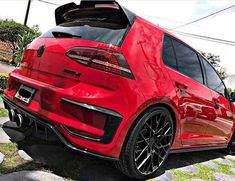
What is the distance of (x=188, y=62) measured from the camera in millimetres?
3863

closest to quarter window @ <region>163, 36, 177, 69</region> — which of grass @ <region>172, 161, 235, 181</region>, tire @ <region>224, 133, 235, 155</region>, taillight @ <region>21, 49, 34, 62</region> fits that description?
grass @ <region>172, 161, 235, 181</region>

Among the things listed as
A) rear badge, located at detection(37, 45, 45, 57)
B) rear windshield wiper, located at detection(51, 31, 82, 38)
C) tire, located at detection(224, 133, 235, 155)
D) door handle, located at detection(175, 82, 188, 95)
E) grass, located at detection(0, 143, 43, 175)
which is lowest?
tire, located at detection(224, 133, 235, 155)

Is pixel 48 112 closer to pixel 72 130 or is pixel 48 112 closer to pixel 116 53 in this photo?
pixel 72 130

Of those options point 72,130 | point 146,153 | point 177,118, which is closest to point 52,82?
point 72,130

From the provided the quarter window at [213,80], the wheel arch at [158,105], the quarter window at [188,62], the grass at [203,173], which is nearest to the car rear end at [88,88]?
the wheel arch at [158,105]

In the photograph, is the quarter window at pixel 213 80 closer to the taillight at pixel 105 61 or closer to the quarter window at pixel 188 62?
the quarter window at pixel 188 62

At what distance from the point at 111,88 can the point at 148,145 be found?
0.80 m

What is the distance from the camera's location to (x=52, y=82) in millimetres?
2961

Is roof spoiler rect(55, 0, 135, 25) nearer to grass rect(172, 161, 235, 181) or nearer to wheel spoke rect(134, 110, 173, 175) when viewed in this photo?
wheel spoke rect(134, 110, 173, 175)

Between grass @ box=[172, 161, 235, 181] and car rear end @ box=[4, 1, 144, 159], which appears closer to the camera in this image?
car rear end @ box=[4, 1, 144, 159]

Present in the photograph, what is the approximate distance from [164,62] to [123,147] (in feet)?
Answer: 3.28

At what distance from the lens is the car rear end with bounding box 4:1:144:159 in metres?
2.71

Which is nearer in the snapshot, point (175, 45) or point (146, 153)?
point (146, 153)

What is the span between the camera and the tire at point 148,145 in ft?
9.57
